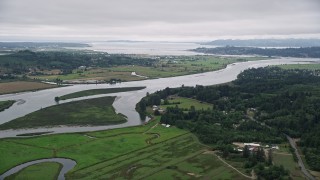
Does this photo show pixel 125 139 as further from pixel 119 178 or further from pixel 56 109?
pixel 56 109

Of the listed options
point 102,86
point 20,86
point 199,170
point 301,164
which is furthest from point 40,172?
point 102,86

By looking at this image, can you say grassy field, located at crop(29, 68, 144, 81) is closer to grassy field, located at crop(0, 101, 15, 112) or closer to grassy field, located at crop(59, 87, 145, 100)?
grassy field, located at crop(59, 87, 145, 100)

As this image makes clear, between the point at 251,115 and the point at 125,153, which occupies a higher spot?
the point at 251,115

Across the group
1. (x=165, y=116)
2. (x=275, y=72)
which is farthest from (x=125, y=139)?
(x=275, y=72)

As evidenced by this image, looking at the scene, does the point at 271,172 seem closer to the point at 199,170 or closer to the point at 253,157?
the point at 253,157

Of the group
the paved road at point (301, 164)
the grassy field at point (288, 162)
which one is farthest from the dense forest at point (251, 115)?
the grassy field at point (288, 162)

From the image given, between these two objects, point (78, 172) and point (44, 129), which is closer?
point (78, 172)
